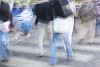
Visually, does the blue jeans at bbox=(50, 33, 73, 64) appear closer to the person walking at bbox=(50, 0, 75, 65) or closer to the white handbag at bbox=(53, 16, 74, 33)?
the person walking at bbox=(50, 0, 75, 65)

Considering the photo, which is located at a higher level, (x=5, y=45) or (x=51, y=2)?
(x=51, y=2)

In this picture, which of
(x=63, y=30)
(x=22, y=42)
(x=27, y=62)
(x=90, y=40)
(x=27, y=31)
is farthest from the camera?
(x=27, y=31)

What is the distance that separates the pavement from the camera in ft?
24.8

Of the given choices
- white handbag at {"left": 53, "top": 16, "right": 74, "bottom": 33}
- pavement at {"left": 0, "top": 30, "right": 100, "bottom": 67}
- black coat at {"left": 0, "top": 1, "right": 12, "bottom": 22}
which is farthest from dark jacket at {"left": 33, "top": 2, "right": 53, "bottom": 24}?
pavement at {"left": 0, "top": 30, "right": 100, "bottom": 67}

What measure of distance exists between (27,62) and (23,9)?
3188 mm

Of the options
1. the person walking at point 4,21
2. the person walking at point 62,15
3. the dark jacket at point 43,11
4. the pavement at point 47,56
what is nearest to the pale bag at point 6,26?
the person walking at point 4,21

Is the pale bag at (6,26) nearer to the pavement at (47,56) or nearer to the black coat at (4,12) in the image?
the black coat at (4,12)

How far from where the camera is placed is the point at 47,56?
828 cm

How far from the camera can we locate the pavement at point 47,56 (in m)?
7.55

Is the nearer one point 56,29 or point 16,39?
point 56,29

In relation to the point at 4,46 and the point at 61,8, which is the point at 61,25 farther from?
the point at 4,46

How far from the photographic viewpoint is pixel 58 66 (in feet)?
24.0

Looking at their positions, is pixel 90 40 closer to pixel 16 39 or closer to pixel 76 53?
pixel 76 53

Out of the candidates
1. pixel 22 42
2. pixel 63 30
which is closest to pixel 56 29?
pixel 63 30
